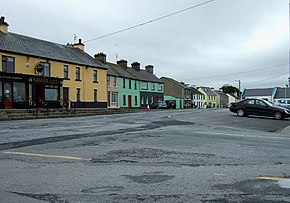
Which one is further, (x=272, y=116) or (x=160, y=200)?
(x=272, y=116)

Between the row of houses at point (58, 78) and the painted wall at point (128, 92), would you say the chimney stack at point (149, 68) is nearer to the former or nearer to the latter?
the row of houses at point (58, 78)

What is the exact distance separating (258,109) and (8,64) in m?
23.9

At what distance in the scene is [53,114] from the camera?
31406 millimetres

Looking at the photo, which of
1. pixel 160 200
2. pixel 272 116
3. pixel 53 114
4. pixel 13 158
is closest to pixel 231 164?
pixel 160 200

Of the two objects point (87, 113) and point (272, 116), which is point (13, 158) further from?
point (87, 113)

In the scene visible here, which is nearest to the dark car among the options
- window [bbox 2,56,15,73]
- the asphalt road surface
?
the asphalt road surface

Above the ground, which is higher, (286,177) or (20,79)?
(20,79)

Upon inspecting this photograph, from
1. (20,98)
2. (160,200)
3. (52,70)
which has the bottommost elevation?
(160,200)

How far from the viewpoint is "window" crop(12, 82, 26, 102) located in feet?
109

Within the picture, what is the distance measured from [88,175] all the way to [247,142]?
7003mm

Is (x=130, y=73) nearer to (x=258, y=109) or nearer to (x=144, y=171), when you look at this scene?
(x=258, y=109)

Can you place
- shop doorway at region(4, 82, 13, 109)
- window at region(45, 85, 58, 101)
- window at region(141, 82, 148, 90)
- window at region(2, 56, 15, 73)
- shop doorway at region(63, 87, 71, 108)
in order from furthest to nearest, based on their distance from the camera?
window at region(141, 82, 148, 90) → shop doorway at region(63, 87, 71, 108) → window at region(45, 85, 58, 101) → window at region(2, 56, 15, 73) → shop doorway at region(4, 82, 13, 109)

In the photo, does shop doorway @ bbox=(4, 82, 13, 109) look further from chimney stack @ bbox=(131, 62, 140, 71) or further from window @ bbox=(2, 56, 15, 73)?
chimney stack @ bbox=(131, 62, 140, 71)

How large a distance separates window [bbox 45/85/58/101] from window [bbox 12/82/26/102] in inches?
124
